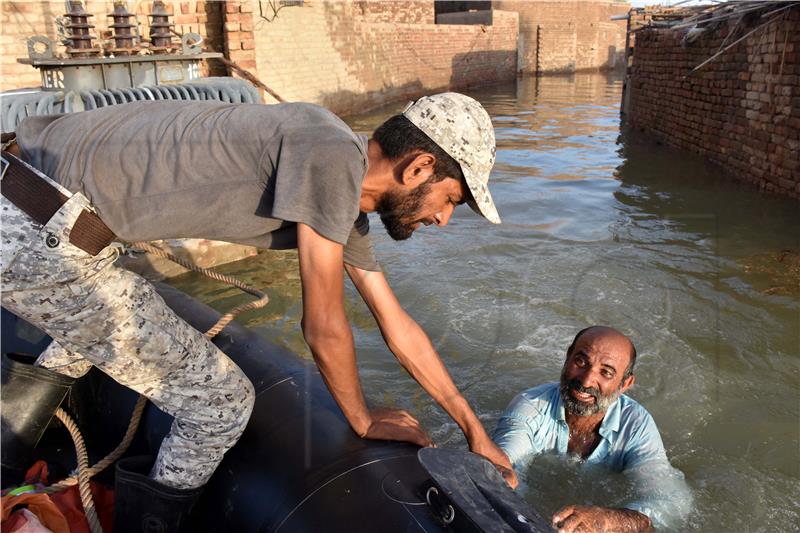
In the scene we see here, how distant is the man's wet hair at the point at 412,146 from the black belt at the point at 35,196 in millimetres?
840

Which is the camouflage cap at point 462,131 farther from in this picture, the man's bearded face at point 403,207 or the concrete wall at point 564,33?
the concrete wall at point 564,33

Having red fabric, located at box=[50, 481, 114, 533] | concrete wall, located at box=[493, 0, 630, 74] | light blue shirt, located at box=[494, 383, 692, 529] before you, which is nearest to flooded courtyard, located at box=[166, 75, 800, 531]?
light blue shirt, located at box=[494, 383, 692, 529]

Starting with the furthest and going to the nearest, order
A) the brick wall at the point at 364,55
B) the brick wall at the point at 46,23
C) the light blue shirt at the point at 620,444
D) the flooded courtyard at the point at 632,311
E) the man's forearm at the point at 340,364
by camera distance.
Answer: the brick wall at the point at 364,55
the brick wall at the point at 46,23
the flooded courtyard at the point at 632,311
the light blue shirt at the point at 620,444
the man's forearm at the point at 340,364

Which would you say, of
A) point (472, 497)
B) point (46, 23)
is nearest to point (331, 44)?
point (46, 23)

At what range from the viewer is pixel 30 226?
67.0 inches

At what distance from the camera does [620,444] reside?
2.87m

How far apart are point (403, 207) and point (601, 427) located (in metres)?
1.62

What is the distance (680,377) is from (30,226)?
3.85 m

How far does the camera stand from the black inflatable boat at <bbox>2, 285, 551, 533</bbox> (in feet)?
5.42

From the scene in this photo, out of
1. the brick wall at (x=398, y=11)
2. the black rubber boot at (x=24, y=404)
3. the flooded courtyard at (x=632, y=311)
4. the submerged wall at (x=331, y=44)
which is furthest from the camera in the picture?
the brick wall at (x=398, y=11)

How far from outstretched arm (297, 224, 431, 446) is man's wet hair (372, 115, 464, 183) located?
0.34 metres

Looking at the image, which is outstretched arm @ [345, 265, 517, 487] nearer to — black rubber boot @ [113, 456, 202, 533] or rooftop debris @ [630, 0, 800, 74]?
black rubber boot @ [113, 456, 202, 533]

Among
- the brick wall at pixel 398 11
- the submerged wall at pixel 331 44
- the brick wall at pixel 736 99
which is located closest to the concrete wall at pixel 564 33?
the submerged wall at pixel 331 44

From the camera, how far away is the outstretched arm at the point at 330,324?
1.68 m
